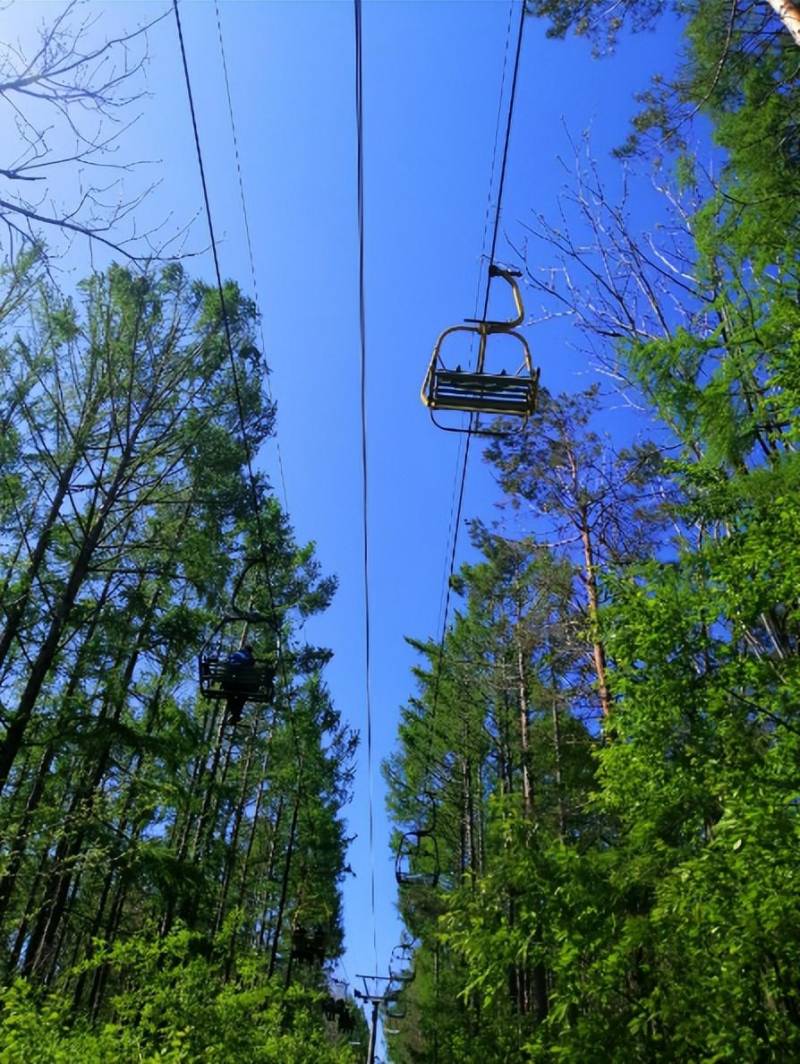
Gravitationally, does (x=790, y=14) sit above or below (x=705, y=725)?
above

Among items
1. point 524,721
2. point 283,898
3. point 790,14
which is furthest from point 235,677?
point 283,898

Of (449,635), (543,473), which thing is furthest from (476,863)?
(543,473)

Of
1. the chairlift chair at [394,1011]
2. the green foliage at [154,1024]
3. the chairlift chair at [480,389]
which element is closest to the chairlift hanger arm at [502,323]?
the chairlift chair at [480,389]

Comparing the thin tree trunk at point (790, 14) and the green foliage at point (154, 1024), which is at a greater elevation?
the thin tree trunk at point (790, 14)

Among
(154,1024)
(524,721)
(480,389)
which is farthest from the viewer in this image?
(524,721)

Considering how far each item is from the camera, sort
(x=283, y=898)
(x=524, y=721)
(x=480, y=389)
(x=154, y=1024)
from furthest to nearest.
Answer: (x=283, y=898) < (x=524, y=721) < (x=154, y=1024) < (x=480, y=389)

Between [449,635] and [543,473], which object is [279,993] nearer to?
[543,473]

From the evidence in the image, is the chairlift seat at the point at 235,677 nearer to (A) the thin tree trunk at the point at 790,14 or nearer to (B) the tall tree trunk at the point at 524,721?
(A) the thin tree trunk at the point at 790,14

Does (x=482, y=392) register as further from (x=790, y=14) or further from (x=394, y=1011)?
(x=394, y=1011)

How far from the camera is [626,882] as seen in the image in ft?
15.8

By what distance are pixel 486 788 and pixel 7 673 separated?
49.2 ft

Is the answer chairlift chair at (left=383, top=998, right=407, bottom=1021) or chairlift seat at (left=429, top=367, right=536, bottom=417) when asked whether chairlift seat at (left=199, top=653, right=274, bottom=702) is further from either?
chairlift chair at (left=383, top=998, right=407, bottom=1021)

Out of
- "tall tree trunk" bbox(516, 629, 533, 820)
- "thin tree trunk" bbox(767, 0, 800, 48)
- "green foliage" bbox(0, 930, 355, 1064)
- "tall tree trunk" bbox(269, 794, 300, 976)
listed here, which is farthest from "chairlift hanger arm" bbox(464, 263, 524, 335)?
"tall tree trunk" bbox(269, 794, 300, 976)

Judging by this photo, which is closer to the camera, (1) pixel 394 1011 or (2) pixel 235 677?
(2) pixel 235 677
